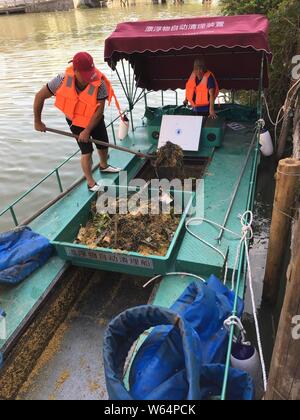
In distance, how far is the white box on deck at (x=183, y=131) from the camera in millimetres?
6355

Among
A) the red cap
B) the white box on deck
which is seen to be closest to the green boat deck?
the white box on deck

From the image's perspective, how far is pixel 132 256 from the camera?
3719 millimetres

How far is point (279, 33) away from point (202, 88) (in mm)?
2713

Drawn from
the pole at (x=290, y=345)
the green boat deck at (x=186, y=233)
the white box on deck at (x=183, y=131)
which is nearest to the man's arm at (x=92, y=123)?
the green boat deck at (x=186, y=233)

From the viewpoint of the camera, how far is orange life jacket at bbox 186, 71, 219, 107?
642 cm

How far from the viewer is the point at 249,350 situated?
9.92 feet

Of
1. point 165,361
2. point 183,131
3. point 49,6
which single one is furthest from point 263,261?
point 49,6

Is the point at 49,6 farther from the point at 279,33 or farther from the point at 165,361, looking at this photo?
the point at 165,361

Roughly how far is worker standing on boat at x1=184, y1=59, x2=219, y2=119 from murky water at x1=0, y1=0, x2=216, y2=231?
321cm

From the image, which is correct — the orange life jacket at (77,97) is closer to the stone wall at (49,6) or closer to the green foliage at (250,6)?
the green foliage at (250,6)

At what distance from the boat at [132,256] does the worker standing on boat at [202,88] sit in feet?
1.27
